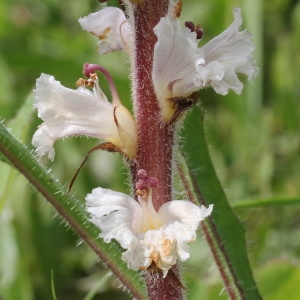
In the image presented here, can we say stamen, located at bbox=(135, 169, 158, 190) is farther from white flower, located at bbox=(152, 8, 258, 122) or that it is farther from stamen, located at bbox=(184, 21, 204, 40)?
stamen, located at bbox=(184, 21, 204, 40)

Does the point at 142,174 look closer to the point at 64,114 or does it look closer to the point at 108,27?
the point at 64,114

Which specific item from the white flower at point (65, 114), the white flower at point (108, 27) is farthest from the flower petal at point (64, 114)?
the white flower at point (108, 27)

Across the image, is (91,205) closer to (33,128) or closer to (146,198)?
(146,198)

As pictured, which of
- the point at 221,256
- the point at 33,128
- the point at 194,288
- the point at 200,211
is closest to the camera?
the point at 200,211

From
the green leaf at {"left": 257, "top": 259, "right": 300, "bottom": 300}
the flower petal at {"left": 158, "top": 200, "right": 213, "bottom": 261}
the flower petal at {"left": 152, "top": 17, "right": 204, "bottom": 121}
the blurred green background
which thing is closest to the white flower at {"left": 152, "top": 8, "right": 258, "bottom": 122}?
the flower petal at {"left": 152, "top": 17, "right": 204, "bottom": 121}

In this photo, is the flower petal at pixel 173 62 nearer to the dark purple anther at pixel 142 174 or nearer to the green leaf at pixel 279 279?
the dark purple anther at pixel 142 174

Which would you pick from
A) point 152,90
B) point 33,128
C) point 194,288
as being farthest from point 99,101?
point 33,128

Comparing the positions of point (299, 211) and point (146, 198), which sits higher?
point (146, 198)

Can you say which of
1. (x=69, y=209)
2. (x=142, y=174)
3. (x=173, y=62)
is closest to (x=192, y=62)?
(x=173, y=62)
